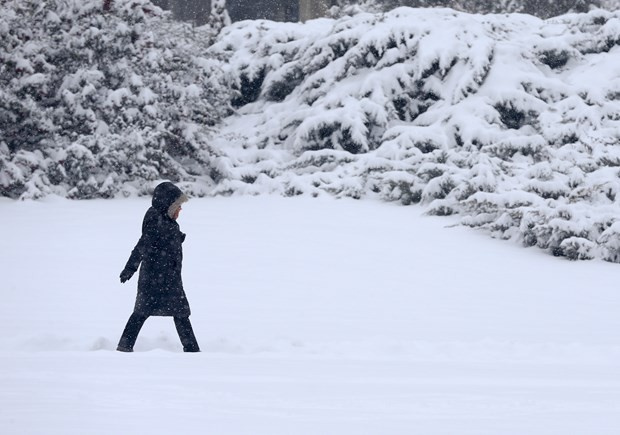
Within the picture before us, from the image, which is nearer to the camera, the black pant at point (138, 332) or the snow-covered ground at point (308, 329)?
the snow-covered ground at point (308, 329)

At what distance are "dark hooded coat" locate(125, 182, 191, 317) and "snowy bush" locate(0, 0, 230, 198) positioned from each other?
6.68 m

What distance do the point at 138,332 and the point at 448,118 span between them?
27.7ft

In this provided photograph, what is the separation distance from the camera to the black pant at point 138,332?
6641 millimetres

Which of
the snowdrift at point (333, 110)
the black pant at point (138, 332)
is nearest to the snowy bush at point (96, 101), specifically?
the snowdrift at point (333, 110)

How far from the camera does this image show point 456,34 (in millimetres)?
15367

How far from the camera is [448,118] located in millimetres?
14180

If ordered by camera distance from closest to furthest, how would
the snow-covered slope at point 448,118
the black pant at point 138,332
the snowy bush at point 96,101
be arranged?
the black pant at point 138,332 → the snow-covered slope at point 448,118 → the snowy bush at point 96,101

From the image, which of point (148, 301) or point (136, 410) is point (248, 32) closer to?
point (148, 301)

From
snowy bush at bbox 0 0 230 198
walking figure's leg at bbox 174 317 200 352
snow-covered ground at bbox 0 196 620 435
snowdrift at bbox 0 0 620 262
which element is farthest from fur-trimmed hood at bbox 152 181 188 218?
snowy bush at bbox 0 0 230 198

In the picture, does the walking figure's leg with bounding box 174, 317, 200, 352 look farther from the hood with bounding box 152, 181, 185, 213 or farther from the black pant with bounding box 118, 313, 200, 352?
the hood with bounding box 152, 181, 185, 213

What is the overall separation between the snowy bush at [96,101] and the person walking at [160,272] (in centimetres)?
668

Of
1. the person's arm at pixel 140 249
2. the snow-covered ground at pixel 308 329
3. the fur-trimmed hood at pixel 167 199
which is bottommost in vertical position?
the snow-covered ground at pixel 308 329

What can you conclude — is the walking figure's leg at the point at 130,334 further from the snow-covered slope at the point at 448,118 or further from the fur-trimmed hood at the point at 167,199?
the snow-covered slope at the point at 448,118

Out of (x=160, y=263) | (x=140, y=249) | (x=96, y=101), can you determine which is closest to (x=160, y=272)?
(x=160, y=263)
